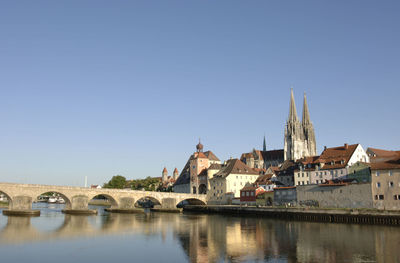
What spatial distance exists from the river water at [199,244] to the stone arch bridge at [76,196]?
21359mm

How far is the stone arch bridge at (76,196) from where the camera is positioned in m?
73.4

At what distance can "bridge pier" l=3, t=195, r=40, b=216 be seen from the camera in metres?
72.8

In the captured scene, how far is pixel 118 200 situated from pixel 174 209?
14852 millimetres

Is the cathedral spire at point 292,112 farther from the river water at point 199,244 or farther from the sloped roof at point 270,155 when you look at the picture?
the river water at point 199,244

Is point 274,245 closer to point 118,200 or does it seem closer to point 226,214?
point 226,214

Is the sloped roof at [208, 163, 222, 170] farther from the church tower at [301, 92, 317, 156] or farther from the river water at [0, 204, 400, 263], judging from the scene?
the church tower at [301, 92, 317, 156]

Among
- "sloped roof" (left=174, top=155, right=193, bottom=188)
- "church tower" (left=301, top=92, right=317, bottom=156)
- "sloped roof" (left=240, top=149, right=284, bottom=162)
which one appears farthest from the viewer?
"church tower" (left=301, top=92, right=317, bottom=156)

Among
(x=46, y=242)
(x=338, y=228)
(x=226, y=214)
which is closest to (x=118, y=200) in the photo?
(x=226, y=214)

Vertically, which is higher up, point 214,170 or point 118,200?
point 214,170

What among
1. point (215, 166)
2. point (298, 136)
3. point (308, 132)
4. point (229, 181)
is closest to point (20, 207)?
point (229, 181)

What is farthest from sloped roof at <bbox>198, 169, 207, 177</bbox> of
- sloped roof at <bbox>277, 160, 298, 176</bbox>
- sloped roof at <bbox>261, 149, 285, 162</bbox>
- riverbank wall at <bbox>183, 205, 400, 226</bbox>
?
sloped roof at <bbox>261, 149, 285, 162</bbox>

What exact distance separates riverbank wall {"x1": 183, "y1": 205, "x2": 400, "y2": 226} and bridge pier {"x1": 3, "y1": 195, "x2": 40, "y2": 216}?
4285cm

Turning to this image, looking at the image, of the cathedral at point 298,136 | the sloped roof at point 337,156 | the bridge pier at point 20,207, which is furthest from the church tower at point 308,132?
the bridge pier at point 20,207

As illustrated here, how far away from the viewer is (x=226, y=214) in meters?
84.8
